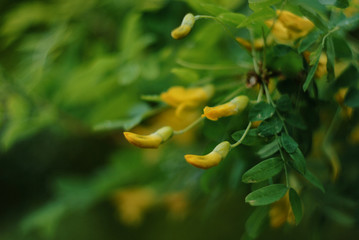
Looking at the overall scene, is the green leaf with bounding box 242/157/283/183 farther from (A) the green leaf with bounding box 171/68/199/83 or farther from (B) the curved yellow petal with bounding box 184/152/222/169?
(A) the green leaf with bounding box 171/68/199/83

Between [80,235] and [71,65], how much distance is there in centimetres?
73

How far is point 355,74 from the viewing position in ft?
1.20

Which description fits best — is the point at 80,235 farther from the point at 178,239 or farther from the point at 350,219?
the point at 350,219

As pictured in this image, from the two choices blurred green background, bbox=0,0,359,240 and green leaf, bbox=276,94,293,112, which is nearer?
green leaf, bbox=276,94,293,112

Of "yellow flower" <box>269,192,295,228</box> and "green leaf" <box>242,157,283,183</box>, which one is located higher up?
"green leaf" <box>242,157,283,183</box>

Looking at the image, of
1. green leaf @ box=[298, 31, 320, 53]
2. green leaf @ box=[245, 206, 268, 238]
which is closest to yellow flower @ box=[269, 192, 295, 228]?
green leaf @ box=[245, 206, 268, 238]

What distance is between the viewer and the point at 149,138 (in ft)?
0.99

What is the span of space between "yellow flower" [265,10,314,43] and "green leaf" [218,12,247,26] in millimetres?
31

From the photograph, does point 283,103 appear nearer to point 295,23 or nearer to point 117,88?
point 295,23

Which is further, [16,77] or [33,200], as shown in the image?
[33,200]

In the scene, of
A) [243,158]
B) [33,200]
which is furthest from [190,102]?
[33,200]

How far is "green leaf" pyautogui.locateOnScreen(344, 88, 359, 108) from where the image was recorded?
34cm

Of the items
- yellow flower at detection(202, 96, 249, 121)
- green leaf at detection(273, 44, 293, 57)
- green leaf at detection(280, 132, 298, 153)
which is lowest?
green leaf at detection(280, 132, 298, 153)

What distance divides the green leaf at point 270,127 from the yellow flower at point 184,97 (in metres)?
0.09
